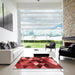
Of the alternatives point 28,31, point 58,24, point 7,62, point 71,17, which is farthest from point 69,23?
point 7,62

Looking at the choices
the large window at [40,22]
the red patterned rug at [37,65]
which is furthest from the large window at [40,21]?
the red patterned rug at [37,65]

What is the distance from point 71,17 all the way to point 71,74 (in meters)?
4.69

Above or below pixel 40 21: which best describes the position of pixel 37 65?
below

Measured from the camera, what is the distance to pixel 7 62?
3586 mm

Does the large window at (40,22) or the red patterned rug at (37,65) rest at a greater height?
the large window at (40,22)

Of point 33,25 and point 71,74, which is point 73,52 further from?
point 33,25

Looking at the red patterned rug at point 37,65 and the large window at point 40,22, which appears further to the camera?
the large window at point 40,22

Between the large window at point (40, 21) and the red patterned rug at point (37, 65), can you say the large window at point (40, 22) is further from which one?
the red patterned rug at point (37, 65)

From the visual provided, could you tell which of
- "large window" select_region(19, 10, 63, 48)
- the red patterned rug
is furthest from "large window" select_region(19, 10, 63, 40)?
the red patterned rug

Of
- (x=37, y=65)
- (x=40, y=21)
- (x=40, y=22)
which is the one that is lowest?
(x=37, y=65)

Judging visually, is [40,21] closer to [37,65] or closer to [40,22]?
[40,22]

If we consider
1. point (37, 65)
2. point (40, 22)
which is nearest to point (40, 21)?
point (40, 22)

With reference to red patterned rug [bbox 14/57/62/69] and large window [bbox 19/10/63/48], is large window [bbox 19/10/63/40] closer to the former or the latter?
large window [bbox 19/10/63/48]

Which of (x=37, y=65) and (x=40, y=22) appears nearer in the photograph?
(x=37, y=65)
